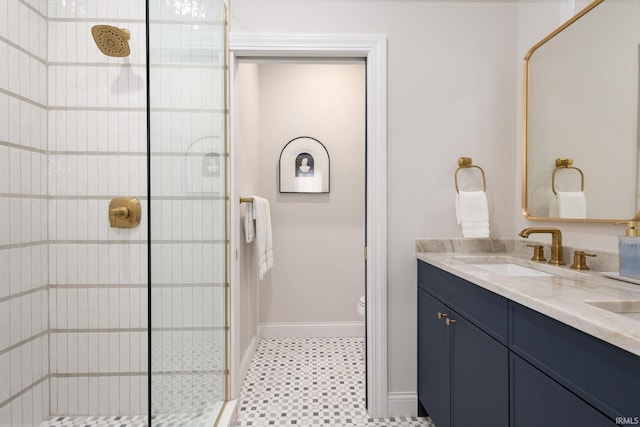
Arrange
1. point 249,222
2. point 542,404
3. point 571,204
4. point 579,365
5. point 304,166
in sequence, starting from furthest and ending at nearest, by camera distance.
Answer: point 304,166
point 249,222
point 571,204
point 542,404
point 579,365

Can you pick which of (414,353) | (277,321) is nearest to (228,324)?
(414,353)

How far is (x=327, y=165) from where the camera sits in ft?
9.75

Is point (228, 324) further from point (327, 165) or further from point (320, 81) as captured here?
point (320, 81)

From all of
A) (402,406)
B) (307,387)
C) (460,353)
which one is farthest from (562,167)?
(307,387)

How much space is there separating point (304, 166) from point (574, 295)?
7.57 ft

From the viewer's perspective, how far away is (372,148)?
1.81 meters

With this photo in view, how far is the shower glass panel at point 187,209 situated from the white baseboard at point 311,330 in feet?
3.87

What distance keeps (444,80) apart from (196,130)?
135 cm

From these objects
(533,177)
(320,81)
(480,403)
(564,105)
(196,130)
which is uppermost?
(320,81)

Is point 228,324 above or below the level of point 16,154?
below

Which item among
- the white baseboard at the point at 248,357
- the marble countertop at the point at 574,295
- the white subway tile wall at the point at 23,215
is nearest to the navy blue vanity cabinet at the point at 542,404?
the marble countertop at the point at 574,295

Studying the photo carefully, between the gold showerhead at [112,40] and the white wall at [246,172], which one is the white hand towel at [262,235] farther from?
the gold showerhead at [112,40]

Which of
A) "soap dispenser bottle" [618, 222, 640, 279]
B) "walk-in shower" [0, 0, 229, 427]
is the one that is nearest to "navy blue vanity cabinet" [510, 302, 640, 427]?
"soap dispenser bottle" [618, 222, 640, 279]

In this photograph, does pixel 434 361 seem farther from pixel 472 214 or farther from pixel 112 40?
pixel 112 40
